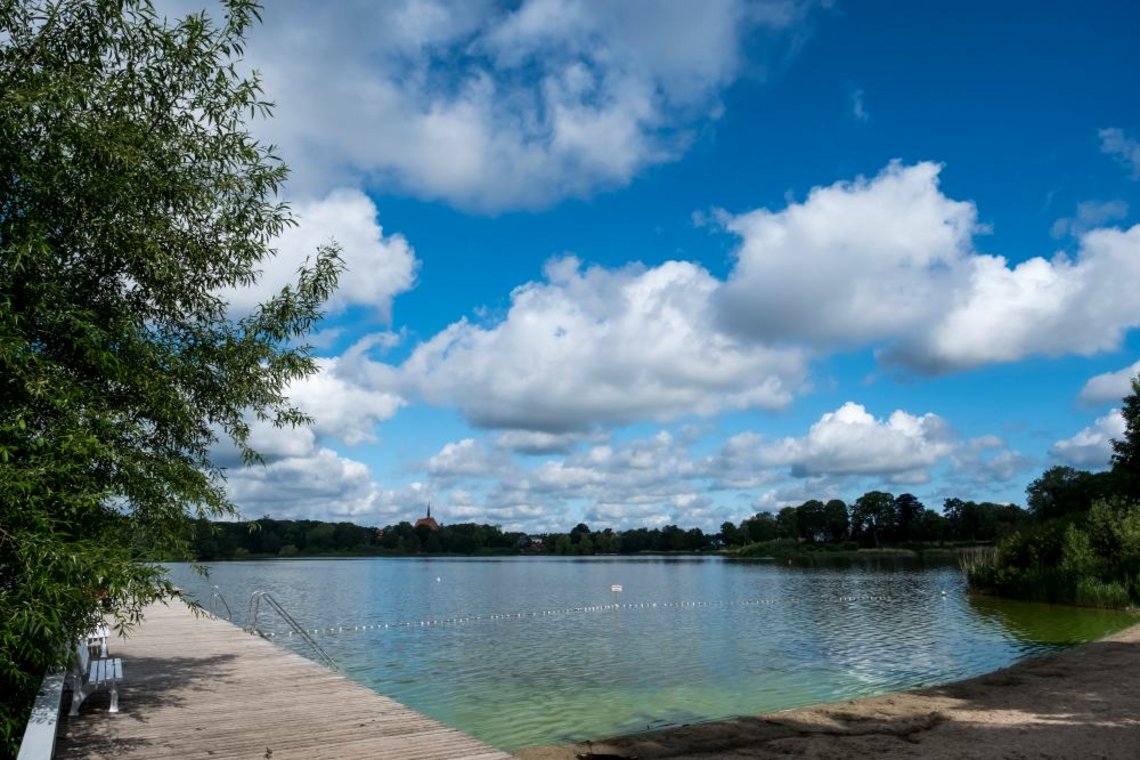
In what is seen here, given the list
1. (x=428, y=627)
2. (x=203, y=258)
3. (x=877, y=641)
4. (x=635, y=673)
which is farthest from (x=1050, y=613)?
(x=203, y=258)

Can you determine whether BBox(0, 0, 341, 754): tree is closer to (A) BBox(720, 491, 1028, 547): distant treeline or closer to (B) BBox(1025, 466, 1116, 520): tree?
(B) BBox(1025, 466, 1116, 520): tree

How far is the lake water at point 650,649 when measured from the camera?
19672mm

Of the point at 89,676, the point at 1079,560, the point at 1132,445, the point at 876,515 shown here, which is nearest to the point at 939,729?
the point at 89,676

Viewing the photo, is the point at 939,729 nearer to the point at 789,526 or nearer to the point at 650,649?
the point at 650,649

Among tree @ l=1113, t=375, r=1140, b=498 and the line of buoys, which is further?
tree @ l=1113, t=375, r=1140, b=498

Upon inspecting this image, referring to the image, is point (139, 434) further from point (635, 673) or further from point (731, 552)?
Result: point (731, 552)

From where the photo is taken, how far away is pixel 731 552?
655ft

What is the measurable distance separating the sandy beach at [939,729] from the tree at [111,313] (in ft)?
26.7

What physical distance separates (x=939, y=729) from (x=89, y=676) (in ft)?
48.5

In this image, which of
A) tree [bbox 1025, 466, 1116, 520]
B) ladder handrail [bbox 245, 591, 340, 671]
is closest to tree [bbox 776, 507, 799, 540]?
tree [bbox 1025, 466, 1116, 520]

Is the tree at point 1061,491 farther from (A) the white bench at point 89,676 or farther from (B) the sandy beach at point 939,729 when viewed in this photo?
(A) the white bench at point 89,676

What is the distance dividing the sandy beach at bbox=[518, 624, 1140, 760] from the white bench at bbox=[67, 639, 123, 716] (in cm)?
670

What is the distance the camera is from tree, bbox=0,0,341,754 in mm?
7445

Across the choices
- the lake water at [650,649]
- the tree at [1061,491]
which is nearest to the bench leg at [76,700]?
the lake water at [650,649]
